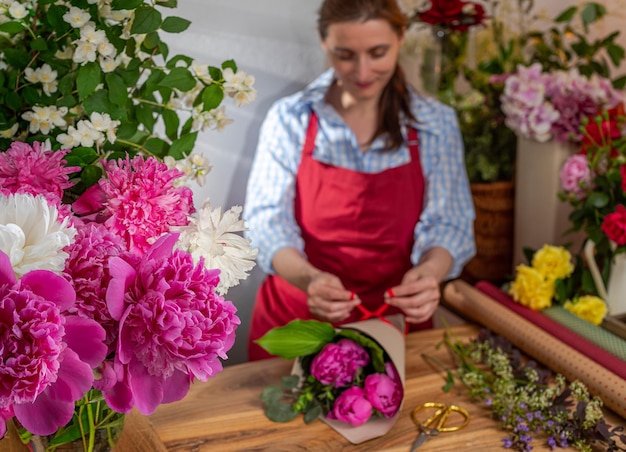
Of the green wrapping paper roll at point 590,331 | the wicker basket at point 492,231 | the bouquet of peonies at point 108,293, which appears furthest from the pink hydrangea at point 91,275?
the wicker basket at point 492,231

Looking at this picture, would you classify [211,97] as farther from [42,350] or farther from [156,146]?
[42,350]

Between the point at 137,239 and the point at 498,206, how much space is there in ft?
Answer: 6.23

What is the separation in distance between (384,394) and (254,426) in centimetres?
23

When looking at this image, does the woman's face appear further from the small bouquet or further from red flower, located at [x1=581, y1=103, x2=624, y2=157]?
the small bouquet

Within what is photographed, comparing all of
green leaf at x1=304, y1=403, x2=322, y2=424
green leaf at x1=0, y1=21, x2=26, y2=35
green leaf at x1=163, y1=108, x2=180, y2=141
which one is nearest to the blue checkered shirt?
green leaf at x1=304, y1=403, x2=322, y2=424

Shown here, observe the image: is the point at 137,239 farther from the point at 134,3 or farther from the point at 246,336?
the point at 246,336

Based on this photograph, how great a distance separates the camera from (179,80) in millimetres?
1101

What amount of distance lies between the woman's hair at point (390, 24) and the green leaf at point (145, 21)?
95 cm

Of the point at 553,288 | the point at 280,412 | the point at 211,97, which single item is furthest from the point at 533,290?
the point at 211,97

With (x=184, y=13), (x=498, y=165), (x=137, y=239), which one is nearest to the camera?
(x=137, y=239)

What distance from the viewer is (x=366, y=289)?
2.05m

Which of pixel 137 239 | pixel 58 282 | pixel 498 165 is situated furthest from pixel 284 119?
pixel 58 282

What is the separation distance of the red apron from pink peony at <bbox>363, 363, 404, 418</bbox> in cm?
76

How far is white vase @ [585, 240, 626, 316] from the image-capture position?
1.64m
